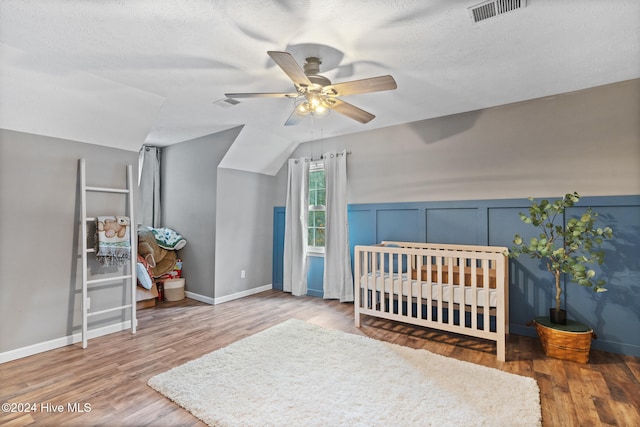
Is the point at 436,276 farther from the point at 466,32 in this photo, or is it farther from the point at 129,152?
the point at 129,152

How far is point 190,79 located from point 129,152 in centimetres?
127

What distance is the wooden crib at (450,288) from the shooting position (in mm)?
2514

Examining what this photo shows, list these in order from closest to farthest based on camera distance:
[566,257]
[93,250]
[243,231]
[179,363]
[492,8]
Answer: [492,8] → [179,363] → [566,257] → [93,250] → [243,231]

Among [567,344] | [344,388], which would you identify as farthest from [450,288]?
[344,388]

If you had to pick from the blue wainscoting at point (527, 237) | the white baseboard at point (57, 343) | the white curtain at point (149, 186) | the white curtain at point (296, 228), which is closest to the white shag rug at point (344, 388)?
the blue wainscoting at point (527, 237)

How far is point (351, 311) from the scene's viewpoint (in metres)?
3.74

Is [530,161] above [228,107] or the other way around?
the other way around

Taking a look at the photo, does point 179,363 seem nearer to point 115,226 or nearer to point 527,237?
point 115,226

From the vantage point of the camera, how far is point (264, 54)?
2.14m

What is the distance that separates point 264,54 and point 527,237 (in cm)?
290

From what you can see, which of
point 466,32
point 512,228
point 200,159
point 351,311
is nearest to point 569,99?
point 512,228

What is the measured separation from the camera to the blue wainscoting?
255cm

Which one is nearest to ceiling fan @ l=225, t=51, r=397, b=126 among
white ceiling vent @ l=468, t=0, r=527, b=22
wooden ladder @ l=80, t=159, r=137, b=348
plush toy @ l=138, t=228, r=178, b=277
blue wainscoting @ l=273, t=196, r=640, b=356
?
white ceiling vent @ l=468, t=0, r=527, b=22

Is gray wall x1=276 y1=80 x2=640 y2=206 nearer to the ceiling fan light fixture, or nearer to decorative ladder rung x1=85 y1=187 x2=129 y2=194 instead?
the ceiling fan light fixture
